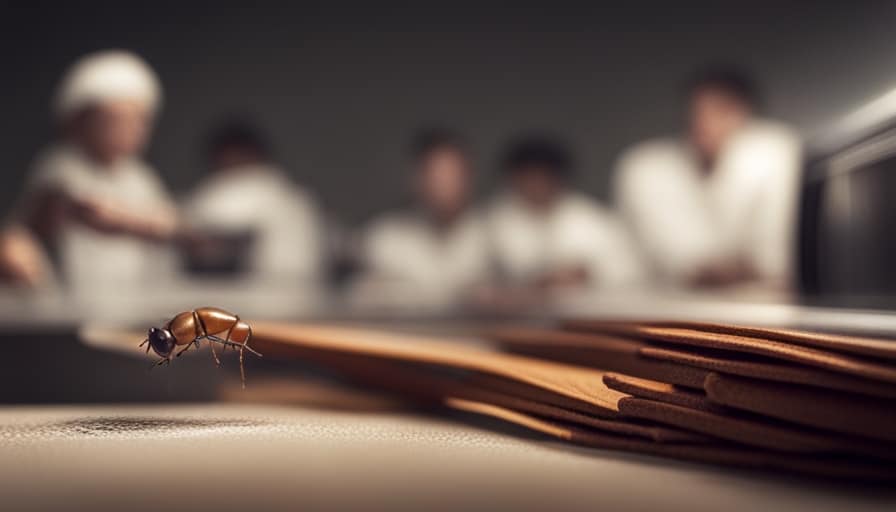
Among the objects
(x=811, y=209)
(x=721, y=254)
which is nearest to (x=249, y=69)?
(x=721, y=254)

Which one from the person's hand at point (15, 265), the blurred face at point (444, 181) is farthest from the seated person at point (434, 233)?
the person's hand at point (15, 265)

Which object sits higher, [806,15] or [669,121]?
[806,15]

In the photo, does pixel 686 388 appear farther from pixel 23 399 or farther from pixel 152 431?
pixel 23 399

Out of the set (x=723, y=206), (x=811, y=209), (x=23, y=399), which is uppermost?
(x=723, y=206)

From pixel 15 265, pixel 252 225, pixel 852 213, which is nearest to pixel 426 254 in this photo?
→ pixel 252 225

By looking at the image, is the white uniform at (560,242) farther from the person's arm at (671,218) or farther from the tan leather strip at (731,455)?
the tan leather strip at (731,455)

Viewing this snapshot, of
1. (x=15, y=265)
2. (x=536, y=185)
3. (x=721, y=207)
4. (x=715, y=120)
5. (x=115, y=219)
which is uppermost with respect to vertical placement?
(x=715, y=120)

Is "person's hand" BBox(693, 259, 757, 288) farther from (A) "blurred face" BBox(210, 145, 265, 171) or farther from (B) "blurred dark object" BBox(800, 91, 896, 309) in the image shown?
(B) "blurred dark object" BBox(800, 91, 896, 309)

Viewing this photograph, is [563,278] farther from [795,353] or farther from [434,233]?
[795,353]
